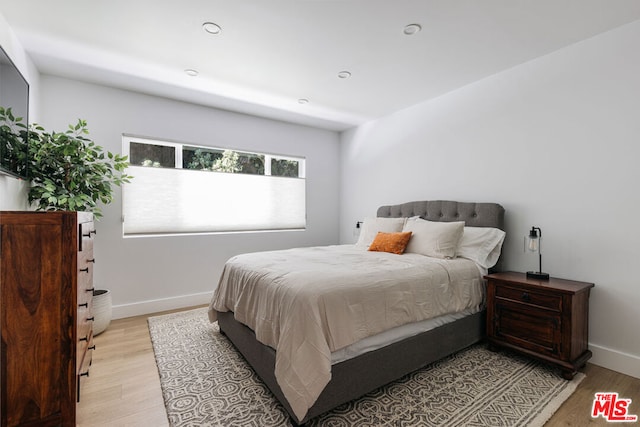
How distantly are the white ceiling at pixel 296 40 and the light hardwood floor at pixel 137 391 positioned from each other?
2.54 meters

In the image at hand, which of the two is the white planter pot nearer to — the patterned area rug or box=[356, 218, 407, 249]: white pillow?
the patterned area rug

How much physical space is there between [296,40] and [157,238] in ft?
8.65

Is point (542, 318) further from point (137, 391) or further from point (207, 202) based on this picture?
point (207, 202)

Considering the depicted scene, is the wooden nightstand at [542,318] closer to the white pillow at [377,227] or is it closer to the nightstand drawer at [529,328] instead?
the nightstand drawer at [529,328]

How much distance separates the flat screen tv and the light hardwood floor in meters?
1.49

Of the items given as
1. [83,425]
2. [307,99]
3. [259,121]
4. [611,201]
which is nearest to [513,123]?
[611,201]

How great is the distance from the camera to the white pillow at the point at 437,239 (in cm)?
269

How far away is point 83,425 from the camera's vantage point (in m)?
1.62

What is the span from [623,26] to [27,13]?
4.28 m

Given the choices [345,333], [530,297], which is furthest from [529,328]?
[345,333]

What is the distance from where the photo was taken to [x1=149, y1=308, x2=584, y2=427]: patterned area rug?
165 cm

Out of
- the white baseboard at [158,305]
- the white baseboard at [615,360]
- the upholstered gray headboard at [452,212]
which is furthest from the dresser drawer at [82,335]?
the white baseboard at [615,360]

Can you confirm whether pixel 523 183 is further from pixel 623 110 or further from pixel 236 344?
pixel 236 344

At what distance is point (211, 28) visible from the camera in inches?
86.2
